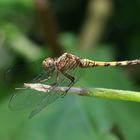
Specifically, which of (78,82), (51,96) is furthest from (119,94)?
(78,82)

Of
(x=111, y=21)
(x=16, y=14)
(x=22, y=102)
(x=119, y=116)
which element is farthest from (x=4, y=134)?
(x=111, y=21)

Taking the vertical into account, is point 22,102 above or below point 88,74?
above

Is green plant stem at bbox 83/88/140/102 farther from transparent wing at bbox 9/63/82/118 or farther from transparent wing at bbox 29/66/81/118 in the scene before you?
transparent wing at bbox 9/63/82/118

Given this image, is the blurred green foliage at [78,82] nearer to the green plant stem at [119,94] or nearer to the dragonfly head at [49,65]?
the dragonfly head at [49,65]

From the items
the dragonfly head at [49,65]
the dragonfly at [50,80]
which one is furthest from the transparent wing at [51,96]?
the dragonfly head at [49,65]

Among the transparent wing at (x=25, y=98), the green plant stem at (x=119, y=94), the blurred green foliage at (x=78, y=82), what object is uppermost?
the green plant stem at (x=119, y=94)

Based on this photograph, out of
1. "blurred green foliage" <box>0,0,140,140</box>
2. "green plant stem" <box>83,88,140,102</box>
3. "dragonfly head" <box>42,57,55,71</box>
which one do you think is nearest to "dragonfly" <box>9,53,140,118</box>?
"dragonfly head" <box>42,57,55,71</box>

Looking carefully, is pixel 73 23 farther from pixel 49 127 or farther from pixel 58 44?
pixel 49 127
